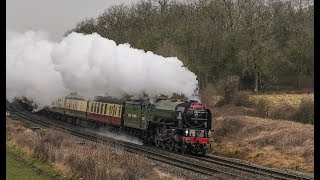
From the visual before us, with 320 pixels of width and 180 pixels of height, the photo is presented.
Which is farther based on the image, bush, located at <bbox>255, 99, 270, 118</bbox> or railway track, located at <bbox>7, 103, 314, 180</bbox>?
bush, located at <bbox>255, 99, 270, 118</bbox>

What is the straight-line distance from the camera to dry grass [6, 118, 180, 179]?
15.9 meters

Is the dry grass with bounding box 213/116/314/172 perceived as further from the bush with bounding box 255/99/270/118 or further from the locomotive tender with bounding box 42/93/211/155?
the bush with bounding box 255/99/270/118

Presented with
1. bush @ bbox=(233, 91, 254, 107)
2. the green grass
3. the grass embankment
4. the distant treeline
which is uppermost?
the distant treeline

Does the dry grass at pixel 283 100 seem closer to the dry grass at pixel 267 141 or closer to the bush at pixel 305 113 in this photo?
the bush at pixel 305 113

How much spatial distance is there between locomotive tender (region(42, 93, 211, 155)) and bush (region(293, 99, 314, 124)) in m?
7.39

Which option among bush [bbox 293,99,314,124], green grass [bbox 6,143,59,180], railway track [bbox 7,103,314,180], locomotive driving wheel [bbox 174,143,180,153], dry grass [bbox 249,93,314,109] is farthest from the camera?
dry grass [bbox 249,93,314,109]

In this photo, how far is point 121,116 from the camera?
96.7 feet

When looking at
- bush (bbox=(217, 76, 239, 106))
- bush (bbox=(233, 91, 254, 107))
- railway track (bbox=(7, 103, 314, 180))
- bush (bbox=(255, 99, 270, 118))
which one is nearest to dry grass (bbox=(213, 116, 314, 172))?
railway track (bbox=(7, 103, 314, 180))

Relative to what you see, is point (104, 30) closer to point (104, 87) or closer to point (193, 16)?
point (193, 16)

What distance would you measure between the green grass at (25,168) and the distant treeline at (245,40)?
19438 mm

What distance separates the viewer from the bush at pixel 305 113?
3041cm

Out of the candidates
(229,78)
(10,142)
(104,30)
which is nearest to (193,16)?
(229,78)

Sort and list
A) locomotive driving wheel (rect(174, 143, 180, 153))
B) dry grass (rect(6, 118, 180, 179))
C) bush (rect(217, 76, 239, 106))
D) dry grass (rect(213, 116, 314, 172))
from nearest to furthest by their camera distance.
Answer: dry grass (rect(6, 118, 180, 179))
dry grass (rect(213, 116, 314, 172))
locomotive driving wheel (rect(174, 143, 180, 153))
bush (rect(217, 76, 239, 106))
